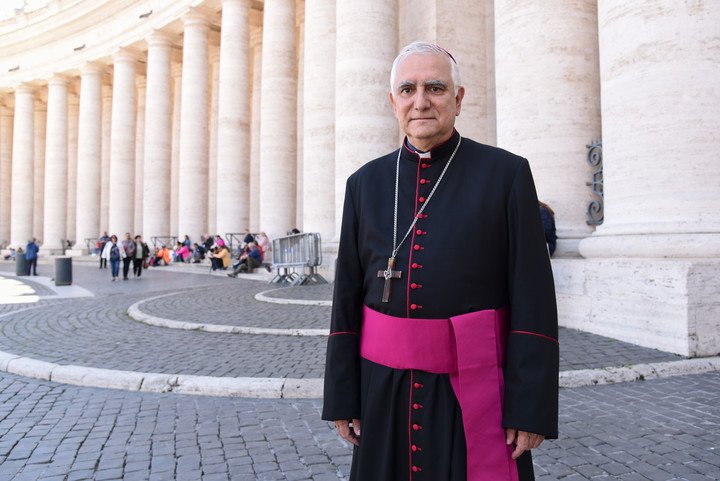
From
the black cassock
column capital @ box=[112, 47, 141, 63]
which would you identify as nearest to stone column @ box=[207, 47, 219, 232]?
column capital @ box=[112, 47, 141, 63]

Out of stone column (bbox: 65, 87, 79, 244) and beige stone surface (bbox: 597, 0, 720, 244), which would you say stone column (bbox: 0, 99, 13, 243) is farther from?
beige stone surface (bbox: 597, 0, 720, 244)

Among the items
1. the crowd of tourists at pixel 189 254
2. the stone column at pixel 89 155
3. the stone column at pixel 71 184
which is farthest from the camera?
the stone column at pixel 71 184

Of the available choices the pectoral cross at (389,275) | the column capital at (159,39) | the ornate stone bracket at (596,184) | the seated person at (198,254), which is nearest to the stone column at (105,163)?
the column capital at (159,39)

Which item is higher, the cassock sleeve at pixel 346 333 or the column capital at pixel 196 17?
the column capital at pixel 196 17

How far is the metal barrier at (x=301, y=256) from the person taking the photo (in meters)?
15.1

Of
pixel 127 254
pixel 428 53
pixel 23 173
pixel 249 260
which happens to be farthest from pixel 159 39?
pixel 428 53

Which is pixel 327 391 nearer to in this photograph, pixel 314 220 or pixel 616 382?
pixel 616 382

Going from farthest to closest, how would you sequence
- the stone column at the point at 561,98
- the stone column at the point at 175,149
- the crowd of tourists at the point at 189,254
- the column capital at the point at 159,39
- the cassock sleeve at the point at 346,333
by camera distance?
the stone column at the point at 175,149, the column capital at the point at 159,39, the crowd of tourists at the point at 189,254, the stone column at the point at 561,98, the cassock sleeve at the point at 346,333

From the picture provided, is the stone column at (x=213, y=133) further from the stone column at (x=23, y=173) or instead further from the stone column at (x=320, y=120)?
the stone column at (x=23, y=173)

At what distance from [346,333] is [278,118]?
21.5 metres

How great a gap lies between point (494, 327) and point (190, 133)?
91.4 ft

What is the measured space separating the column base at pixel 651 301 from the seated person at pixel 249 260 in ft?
47.7

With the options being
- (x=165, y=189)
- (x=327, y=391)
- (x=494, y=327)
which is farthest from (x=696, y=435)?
(x=165, y=189)

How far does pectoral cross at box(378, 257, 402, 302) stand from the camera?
2.08 meters
